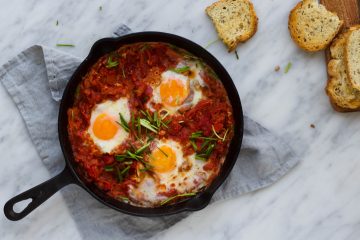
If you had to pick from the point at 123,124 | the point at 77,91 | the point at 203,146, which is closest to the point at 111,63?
the point at 77,91

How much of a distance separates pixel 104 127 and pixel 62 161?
44 centimetres

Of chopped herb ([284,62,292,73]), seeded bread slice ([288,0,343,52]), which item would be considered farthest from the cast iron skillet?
seeded bread slice ([288,0,343,52])

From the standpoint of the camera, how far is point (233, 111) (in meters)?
3.44

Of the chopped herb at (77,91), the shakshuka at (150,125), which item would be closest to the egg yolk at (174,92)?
the shakshuka at (150,125)

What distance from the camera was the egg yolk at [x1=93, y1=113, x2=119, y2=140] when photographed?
11.2 ft

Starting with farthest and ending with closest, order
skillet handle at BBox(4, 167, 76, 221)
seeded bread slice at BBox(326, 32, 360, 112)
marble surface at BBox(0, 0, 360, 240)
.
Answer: marble surface at BBox(0, 0, 360, 240)
seeded bread slice at BBox(326, 32, 360, 112)
skillet handle at BBox(4, 167, 76, 221)

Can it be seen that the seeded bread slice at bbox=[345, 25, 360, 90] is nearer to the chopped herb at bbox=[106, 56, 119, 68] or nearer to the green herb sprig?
the green herb sprig

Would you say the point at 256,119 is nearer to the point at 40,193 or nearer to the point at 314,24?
the point at 314,24

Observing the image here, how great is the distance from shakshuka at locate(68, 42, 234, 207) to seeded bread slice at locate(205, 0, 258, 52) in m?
0.27

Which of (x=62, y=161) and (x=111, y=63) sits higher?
(x=111, y=63)

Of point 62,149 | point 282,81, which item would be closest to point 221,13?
point 282,81

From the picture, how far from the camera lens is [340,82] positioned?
139 inches

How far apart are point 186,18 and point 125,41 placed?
0.50m

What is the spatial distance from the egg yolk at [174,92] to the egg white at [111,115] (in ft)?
0.85
